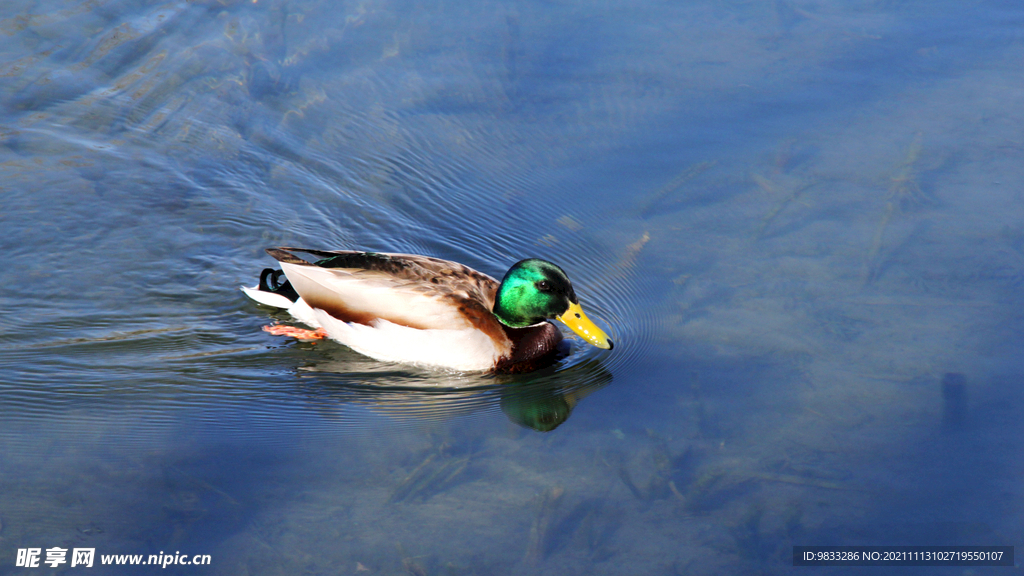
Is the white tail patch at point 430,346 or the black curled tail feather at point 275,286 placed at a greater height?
the black curled tail feather at point 275,286

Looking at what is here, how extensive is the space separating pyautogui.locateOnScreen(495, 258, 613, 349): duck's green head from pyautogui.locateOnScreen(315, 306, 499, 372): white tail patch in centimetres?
35

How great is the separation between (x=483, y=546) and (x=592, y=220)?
3.86 metres

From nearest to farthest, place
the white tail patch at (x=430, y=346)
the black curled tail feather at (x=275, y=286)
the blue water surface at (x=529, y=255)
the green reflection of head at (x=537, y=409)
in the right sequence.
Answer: the blue water surface at (x=529, y=255)
the green reflection of head at (x=537, y=409)
the white tail patch at (x=430, y=346)
the black curled tail feather at (x=275, y=286)

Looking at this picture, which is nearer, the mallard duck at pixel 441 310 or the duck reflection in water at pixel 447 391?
the duck reflection in water at pixel 447 391

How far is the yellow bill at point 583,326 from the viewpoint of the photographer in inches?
252

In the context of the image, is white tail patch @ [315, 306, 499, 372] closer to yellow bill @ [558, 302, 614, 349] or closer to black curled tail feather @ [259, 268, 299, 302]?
yellow bill @ [558, 302, 614, 349]

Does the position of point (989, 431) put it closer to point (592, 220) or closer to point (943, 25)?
point (592, 220)

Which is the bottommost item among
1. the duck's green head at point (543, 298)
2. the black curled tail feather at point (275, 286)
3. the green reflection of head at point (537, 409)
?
the green reflection of head at point (537, 409)

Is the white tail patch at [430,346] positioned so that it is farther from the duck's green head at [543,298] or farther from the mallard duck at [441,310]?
the duck's green head at [543,298]

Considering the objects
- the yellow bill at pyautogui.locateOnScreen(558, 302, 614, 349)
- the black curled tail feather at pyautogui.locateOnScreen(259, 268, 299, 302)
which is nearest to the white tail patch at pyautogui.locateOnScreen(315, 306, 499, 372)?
the yellow bill at pyautogui.locateOnScreen(558, 302, 614, 349)

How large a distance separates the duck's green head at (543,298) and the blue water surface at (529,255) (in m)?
0.28

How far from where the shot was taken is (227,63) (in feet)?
32.0

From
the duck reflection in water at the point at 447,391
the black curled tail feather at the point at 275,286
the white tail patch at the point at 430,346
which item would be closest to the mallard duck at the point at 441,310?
the white tail patch at the point at 430,346

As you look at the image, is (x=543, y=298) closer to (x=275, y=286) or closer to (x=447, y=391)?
(x=447, y=391)
